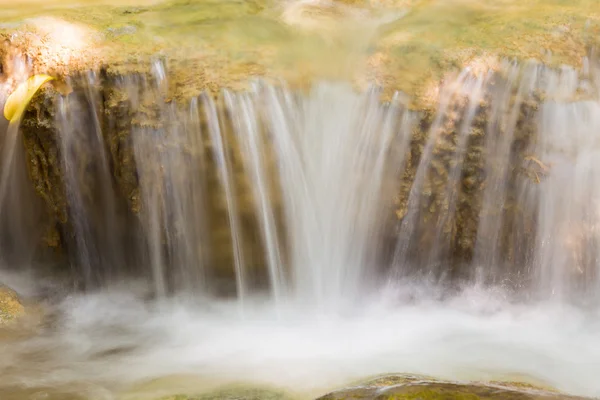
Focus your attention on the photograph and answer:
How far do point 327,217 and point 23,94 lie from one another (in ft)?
9.40

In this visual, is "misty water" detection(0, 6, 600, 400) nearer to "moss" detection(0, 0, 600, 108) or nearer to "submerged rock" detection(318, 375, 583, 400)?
"moss" detection(0, 0, 600, 108)

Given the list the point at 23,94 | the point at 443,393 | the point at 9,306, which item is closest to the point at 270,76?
the point at 23,94

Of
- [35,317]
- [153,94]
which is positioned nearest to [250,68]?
[153,94]

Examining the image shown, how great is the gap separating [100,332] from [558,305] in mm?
4123

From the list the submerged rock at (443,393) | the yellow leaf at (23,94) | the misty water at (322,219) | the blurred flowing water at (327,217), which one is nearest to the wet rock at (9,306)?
the misty water at (322,219)

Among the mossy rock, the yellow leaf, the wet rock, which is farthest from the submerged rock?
the yellow leaf

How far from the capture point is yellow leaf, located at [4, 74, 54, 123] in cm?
565

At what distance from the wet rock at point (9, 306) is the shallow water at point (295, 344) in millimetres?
268

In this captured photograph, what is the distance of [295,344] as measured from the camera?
18.0ft

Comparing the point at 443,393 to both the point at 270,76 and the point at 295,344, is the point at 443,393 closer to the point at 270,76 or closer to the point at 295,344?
the point at 295,344

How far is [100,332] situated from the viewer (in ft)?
18.6

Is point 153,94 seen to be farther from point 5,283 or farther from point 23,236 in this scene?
point 5,283

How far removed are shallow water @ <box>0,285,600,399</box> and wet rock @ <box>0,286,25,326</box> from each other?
268mm

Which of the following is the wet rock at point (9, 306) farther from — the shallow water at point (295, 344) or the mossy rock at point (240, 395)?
the mossy rock at point (240, 395)
